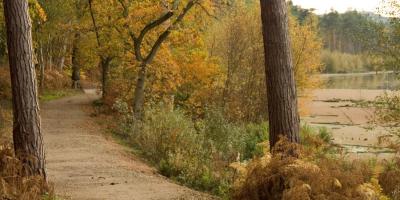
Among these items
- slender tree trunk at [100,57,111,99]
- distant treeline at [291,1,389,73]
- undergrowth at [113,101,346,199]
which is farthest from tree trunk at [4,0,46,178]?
slender tree trunk at [100,57,111,99]

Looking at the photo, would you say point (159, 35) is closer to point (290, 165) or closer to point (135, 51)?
point (135, 51)

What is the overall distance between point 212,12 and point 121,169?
11.5 metres

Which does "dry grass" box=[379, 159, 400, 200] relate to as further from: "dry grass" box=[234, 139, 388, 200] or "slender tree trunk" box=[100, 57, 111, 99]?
"slender tree trunk" box=[100, 57, 111, 99]

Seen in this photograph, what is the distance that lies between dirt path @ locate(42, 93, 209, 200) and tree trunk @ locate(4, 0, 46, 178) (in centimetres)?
112

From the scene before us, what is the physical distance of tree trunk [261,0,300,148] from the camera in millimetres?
8594

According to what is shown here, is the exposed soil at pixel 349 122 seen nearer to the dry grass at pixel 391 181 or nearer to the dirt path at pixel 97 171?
the dry grass at pixel 391 181

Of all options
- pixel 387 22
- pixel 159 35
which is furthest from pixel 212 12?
pixel 387 22

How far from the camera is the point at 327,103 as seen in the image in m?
49.6

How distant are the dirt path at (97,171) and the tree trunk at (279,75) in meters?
2.02

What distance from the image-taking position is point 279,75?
28.3ft

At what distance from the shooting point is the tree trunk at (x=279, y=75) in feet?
28.2

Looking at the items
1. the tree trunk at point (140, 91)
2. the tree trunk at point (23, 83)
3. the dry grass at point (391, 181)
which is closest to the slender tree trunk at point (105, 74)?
the tree trunk at point (140, 91)

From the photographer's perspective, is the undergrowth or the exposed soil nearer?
the undergrowth

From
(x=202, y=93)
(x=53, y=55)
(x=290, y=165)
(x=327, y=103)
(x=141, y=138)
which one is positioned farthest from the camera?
(x=327, y=103)
